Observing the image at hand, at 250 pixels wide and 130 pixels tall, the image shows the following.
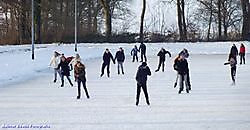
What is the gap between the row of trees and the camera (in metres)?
56.5

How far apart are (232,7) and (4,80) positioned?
52.7m

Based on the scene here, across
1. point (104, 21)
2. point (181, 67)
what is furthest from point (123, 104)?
point (104, 21)

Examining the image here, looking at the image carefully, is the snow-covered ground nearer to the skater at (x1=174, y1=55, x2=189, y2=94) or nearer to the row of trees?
the skater at (x1=174, y1=55, x2=189, y2=94)

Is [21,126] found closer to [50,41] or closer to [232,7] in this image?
[50,41]

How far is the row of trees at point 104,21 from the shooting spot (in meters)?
56.5

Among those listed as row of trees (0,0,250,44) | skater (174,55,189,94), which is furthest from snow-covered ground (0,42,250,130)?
row of trees (0,0,250,44)

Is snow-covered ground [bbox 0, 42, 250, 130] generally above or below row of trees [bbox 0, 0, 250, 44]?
below

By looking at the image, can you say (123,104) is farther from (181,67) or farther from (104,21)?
(104,21)

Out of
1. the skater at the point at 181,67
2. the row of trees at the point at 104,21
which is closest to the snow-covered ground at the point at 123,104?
the skater at the point at 181,67

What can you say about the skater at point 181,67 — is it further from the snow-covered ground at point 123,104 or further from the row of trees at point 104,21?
the row of trees at point 104,21

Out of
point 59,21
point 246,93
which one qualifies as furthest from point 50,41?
point 246,93

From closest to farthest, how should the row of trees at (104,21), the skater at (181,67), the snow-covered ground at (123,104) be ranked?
the snow-covered ground at (123,104)
the skater at (181,67)
the row of trees at (104,21)

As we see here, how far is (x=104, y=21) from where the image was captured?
6362 centimetres

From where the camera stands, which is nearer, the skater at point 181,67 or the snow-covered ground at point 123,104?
the snow-covered ground at point 123,104
